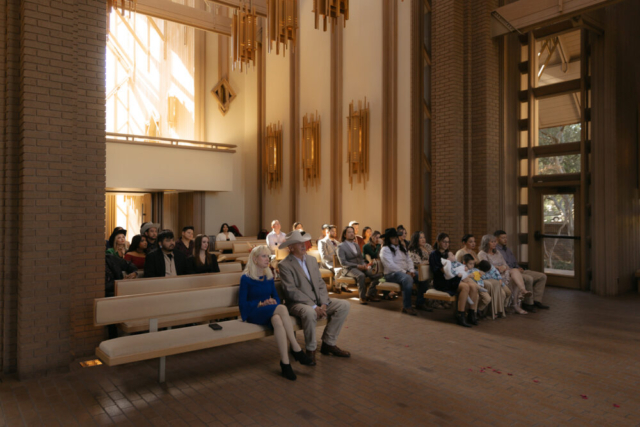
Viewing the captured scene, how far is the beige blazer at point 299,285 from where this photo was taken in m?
4.88

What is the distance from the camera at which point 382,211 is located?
10586mm

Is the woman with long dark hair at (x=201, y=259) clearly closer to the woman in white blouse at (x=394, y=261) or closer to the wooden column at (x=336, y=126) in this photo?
the woman in white blouse at (x=394, y=261)

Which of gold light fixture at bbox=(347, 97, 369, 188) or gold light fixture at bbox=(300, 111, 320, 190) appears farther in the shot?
gold light fixture at bbox=(300, 111, 320, 190)

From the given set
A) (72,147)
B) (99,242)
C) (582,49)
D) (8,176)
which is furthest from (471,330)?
(582,49)

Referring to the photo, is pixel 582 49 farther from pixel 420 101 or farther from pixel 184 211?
pixel 184 211

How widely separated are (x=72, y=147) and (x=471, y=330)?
536cm

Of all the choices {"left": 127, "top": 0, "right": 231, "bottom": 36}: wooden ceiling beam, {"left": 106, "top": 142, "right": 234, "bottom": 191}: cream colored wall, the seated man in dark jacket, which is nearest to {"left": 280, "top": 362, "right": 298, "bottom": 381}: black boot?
the seated man in dark jacket

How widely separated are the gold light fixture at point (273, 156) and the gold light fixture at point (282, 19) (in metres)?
5.57

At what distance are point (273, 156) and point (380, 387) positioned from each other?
A: 1113cm

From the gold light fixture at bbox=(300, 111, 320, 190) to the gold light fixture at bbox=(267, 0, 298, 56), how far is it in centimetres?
406

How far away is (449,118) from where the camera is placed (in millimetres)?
8969

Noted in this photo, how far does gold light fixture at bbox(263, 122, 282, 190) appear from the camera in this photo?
46.8 ft

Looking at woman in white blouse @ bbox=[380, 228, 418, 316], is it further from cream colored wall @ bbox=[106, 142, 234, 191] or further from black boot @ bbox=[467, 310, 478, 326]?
cream colored wall @ bbox=[106, 142, 234, 191]

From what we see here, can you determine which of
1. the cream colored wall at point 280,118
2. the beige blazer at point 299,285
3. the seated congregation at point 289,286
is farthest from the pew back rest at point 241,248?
the beige blazer at point 299,285
